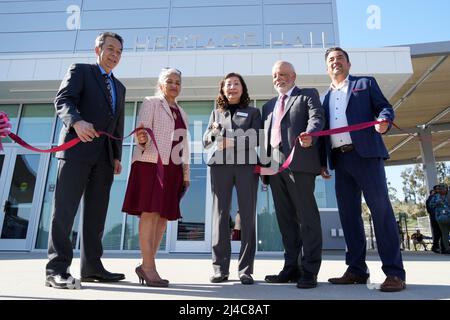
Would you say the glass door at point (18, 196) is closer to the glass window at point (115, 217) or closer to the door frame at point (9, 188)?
the door frame at point (9, 188)

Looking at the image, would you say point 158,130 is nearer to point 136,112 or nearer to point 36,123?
point 136,112

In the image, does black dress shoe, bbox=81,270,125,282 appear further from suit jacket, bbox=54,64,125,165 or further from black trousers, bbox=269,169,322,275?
black trousers, bbox=269,169,322,275

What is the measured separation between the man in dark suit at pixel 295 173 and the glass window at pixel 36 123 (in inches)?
248

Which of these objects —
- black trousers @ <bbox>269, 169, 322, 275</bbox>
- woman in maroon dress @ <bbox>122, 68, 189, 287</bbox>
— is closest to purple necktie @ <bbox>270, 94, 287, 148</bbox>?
black trousers @ <bbox>269, 169, 322, 275</bbox>

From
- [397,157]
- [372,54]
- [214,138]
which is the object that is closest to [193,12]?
[372,54]

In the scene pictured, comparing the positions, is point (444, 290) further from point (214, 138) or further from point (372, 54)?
point (372, 54)

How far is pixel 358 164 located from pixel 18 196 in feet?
23.0

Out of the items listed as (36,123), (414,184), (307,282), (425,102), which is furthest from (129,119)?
Result: (414,184)

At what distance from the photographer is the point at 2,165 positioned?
7137 millimetres

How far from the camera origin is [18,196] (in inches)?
273

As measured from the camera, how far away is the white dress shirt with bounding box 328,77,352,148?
2571 mm

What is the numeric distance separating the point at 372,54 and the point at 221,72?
9.14 ft

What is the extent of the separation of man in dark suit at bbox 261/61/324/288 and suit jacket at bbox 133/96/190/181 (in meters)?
0.75

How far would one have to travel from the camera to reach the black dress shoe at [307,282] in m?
2.22
